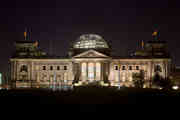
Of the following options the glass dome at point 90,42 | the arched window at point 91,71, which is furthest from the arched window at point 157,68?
the arched window at point 91,71

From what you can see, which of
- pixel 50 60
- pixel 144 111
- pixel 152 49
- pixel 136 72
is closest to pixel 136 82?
pixel 136 72

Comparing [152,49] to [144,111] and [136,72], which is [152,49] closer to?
[136,72]

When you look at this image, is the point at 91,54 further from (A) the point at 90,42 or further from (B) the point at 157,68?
(B) the point at 157,68

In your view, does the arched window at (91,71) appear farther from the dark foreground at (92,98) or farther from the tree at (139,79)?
the dark foreground at (92,98)

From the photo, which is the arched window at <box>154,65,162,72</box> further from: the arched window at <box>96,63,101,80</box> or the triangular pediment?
the arched window at <box>96,63,101,80</box>

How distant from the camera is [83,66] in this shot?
380 feet

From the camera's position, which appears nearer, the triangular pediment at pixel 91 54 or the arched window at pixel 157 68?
the triangular pediment at pixel 91 54

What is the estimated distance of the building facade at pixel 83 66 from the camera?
117 meters

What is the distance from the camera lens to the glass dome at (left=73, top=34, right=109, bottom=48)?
399 feet

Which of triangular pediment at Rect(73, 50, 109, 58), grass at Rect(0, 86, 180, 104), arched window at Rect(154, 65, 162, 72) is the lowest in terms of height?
grass at Rect(0, 86, 180, 104)

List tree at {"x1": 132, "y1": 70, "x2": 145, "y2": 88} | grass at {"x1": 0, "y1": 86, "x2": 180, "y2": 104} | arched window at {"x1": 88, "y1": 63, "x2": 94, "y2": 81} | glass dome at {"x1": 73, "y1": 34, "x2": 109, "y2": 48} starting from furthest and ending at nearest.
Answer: glass dome at {"x1": 73, "y1": 34, "x2": 109, "y2": 48}
arched window at {"x1": 88, "y1": 63, "x2": 94, "y2": 81}
tree at {"x1": 132, "y1": 70, "x2": 145, "y2": 88}
grass at {"x1": 0, "y1": 86, "x2": 180, "y2": 104}

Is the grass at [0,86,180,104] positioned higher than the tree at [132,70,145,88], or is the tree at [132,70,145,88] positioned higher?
the grass at [0,86,180,104]

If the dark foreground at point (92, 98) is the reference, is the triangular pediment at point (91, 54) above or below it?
above

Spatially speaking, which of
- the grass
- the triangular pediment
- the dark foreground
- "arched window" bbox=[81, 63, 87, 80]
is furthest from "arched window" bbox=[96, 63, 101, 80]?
the dark foreground
